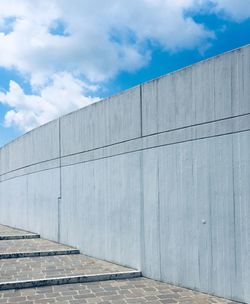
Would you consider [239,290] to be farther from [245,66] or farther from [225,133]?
[245,66]

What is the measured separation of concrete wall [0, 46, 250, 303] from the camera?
19.6 feet

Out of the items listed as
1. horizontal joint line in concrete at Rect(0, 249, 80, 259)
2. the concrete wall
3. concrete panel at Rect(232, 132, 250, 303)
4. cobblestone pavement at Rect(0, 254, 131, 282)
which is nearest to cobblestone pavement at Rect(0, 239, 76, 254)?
horizontal joint line in concrete at Rect(0, 249, 80, 259)

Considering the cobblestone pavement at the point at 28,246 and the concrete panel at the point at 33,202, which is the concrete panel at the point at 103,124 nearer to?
the concrete panel at the point at 33,202

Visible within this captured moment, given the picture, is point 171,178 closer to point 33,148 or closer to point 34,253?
point 34,253

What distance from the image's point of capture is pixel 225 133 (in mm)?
6184

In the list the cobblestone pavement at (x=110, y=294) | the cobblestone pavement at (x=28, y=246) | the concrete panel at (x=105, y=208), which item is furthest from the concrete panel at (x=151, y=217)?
the cobblestone pavement at (x=28, y=246)

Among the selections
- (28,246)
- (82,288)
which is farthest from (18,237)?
(82,288)

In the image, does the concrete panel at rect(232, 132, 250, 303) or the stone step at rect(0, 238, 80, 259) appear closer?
the concrete panel at rect(232, 132, 250, 303)

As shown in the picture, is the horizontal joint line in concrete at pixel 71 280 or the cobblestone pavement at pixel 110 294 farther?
the horizontal joint line in concrete at pixel 71 280

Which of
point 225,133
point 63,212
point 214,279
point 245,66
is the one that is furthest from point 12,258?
point 245,66

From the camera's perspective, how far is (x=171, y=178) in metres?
7.19

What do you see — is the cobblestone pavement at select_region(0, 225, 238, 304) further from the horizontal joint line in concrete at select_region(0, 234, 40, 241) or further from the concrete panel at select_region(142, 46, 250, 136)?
the horizontal joint line in concrete at select_region(0, 234, 40, 241)

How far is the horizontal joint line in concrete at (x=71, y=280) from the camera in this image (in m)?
6.66

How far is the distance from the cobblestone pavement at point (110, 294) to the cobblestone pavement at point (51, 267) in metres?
0.64
